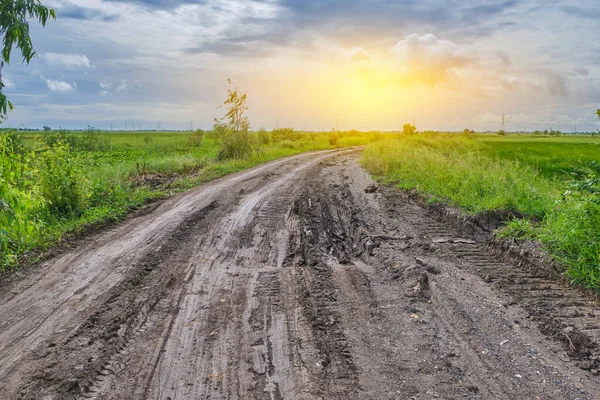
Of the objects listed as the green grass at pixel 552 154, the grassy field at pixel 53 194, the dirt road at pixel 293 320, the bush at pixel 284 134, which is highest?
the bush at pixel 284 134

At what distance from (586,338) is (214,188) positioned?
10297mm

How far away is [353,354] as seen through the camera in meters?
3.81

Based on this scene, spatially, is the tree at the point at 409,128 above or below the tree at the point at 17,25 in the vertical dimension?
above

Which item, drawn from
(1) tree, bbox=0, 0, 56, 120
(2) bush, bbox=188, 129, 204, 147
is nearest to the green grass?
(1) tree, bbox=0, 0, 56, 120

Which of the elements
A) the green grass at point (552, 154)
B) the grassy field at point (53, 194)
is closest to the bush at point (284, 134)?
the green grass at point (552, 154)

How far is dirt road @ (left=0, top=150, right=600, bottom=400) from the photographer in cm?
340

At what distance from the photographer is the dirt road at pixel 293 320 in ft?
11.2

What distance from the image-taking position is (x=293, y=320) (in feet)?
14.6

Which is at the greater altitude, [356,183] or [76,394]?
[356,183]

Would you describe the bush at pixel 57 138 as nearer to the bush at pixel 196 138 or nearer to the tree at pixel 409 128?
the bush at pixel 196 138

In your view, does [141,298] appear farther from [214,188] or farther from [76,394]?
[214,188]

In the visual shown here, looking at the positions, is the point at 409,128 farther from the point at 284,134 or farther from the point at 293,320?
the point at 293,320

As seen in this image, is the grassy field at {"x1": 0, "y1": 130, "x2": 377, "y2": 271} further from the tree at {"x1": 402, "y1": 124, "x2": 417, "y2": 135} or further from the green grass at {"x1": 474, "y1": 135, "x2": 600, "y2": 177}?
the tree at {"x1": 402, "y1": 124, "x2": 417, "y2": 135}

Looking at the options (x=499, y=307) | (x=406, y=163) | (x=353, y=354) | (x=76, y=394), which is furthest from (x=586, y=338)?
(x=406, y=163)
